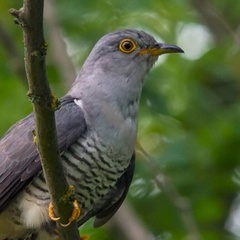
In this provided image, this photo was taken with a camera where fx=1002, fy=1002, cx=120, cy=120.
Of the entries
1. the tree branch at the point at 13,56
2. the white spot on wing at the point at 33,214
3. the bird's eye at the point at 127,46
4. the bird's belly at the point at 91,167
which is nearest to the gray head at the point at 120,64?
the bird's eye at the point at 127,46

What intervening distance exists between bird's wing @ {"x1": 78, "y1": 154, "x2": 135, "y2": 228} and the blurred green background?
0.97m

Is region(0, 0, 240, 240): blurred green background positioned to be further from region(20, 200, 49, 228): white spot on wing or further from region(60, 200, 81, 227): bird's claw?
region(60, 200, 81, 227): bird's claw

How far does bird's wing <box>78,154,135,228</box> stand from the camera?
19.2ft

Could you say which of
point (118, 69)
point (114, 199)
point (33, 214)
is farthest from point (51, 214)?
point (118, 69)

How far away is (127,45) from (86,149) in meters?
0.93

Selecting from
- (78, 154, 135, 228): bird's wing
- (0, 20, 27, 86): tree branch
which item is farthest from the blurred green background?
(78, 154, 135, 228): bird's wing

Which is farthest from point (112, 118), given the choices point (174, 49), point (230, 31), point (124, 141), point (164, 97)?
point (230, 31)

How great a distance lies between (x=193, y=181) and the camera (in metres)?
7.72

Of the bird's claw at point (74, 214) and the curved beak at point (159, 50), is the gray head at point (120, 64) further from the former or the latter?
the bird's claw at point (74, 214)

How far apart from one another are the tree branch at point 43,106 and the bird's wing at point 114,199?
3.13 ft

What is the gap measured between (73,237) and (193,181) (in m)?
2.91

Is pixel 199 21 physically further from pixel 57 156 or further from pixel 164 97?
pixel 57 156

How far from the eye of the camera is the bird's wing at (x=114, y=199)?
19.2 ft

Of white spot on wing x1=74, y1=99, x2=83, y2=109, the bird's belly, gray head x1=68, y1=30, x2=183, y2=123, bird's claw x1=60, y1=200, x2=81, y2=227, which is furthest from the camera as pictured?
gray head x1=68, y1=30, x2=183, y2=123
